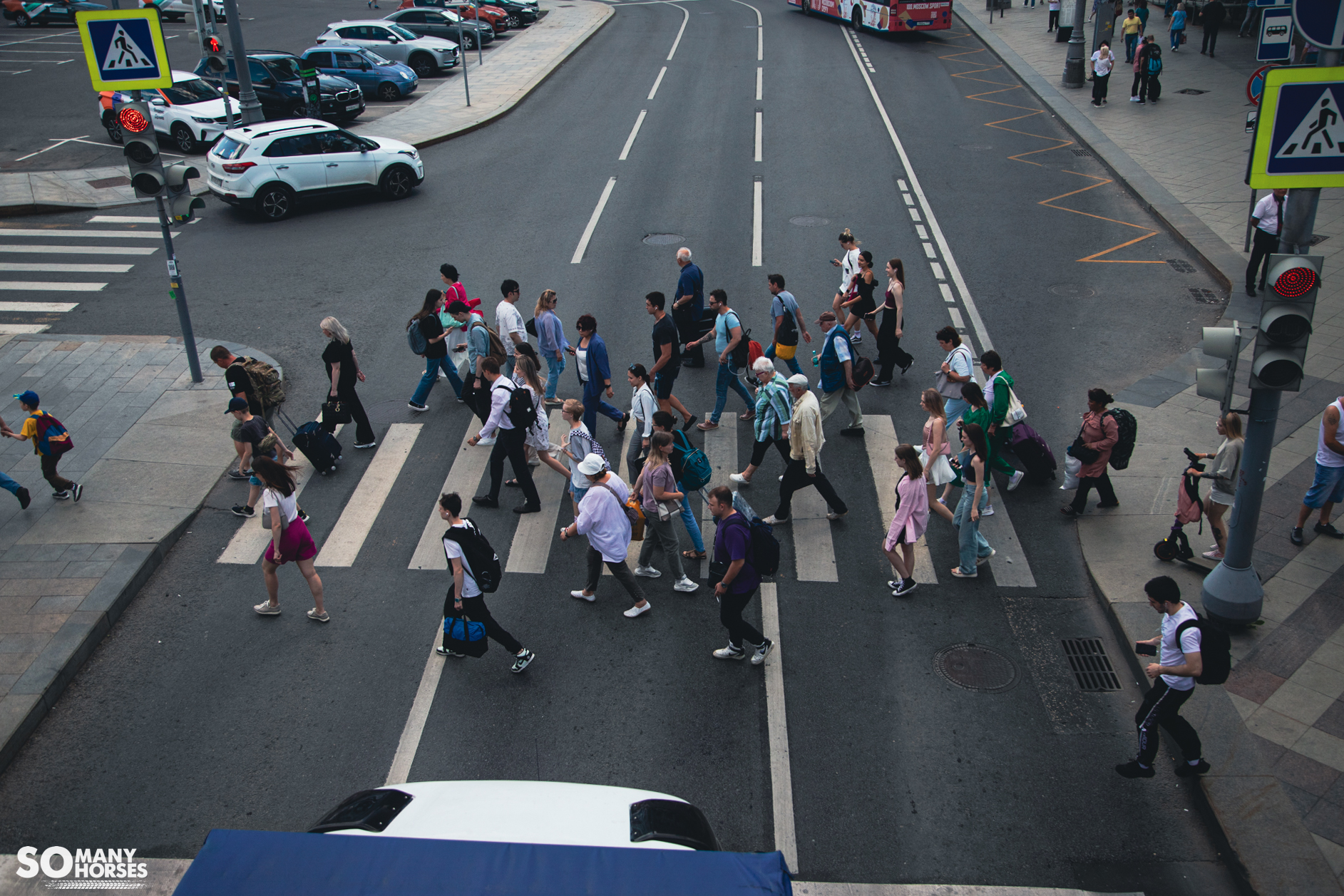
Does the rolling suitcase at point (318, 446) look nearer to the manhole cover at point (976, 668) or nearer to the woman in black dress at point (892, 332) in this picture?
the woman in black dress at point (892, 332)

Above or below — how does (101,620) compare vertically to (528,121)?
below

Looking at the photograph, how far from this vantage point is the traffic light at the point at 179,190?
12.3m

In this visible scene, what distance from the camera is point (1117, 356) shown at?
1354 cm

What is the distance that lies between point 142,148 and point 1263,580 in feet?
45.3

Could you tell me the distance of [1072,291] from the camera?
15.6m

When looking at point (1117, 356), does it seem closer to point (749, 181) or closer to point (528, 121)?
point (749, 181)

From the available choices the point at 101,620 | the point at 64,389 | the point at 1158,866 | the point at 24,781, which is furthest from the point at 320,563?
the point at 1158,866

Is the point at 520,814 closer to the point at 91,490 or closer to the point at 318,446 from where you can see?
the point at 318,446

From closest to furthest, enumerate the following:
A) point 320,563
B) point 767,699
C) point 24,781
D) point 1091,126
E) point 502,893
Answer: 1. point 502,893
2. point 24,781
3. point 767,699
4. point 320,563
5. point 1091,126

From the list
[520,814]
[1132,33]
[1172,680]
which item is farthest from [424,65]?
[520,814]

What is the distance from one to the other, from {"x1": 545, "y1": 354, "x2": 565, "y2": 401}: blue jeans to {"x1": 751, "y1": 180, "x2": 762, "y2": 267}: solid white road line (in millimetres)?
5409

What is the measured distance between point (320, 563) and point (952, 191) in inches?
620

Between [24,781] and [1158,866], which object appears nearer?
[1158,866]

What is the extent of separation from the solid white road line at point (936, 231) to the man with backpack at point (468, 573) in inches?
337
